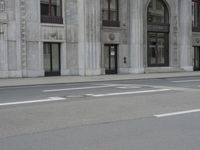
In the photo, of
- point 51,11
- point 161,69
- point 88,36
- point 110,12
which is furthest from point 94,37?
point 161,69

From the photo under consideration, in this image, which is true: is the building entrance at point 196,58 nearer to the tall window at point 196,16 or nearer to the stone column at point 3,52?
the tall window at point 196,16

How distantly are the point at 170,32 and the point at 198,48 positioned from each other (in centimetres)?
557

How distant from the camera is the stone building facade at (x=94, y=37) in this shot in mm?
25891

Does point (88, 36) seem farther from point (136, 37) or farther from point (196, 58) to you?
point (196, 58)

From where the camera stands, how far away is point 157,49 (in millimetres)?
34781

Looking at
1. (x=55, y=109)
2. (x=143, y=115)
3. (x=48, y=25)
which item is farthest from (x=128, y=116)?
(x=48, y=25)

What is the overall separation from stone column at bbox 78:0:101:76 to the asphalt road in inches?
612

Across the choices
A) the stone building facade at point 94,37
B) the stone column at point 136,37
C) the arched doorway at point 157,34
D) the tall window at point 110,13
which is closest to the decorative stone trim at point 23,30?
the stone building facade at point 94,37

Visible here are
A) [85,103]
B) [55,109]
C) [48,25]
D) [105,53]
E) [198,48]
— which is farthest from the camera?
[198,48]

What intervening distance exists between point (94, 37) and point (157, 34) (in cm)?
823

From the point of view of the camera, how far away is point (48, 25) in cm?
2747

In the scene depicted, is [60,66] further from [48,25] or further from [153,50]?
[153,50]

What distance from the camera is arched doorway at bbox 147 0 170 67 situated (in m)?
33.9

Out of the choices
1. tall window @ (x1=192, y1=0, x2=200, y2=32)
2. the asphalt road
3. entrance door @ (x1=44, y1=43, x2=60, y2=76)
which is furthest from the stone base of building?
the asphalt road
